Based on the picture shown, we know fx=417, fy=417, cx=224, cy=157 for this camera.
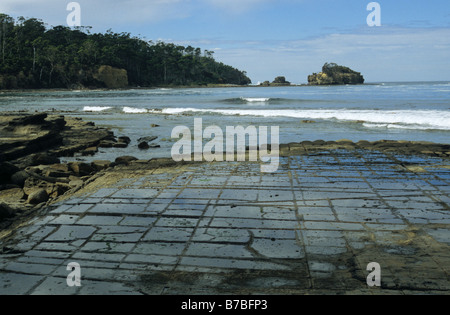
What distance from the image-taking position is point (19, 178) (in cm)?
809

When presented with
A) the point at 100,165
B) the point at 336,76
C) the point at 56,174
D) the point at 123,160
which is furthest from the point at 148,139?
the point at 336,76

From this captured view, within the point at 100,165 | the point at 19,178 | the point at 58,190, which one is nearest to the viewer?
the point at 58,190

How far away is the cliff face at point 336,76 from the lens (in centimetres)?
11162

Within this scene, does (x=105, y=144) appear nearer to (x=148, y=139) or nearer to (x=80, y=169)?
(x=148, y=139)

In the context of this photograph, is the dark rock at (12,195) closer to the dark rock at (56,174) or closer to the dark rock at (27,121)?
the dark rock at (56,174)

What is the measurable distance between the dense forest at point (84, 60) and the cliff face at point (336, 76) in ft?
102

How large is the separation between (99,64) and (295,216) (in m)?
90.0

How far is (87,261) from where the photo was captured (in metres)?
4.07

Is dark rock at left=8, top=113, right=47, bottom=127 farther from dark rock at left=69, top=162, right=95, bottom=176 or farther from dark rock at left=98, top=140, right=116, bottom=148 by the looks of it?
dark rock at left=69, top=162, right=95, bottom=176

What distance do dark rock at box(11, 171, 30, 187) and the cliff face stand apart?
10994cm

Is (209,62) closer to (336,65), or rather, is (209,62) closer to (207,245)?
(336,65)

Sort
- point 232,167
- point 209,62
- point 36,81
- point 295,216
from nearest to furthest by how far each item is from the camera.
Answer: point 295,216
point 232,167
point 36,81
point 209,62

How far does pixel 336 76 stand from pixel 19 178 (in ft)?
365
